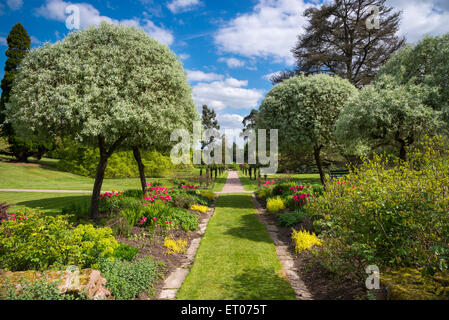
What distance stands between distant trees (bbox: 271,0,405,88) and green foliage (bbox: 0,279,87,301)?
789 inches

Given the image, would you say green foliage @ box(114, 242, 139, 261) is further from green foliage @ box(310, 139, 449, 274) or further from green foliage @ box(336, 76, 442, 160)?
green foliage @ box(336, 76, 442, 160)

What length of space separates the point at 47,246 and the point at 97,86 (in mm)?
4820

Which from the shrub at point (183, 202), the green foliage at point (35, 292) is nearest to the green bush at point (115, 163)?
the shrub at point (183, 202)

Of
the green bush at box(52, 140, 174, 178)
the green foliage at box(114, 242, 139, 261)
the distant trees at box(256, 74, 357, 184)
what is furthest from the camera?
the green bush at box(52, 140, 174, 178)

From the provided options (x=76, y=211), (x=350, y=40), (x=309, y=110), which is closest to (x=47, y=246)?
(x=76, y=211)

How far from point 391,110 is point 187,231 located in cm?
770

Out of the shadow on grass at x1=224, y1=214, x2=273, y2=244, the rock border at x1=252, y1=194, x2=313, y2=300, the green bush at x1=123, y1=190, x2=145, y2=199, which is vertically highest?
the green bush at x1=123, y1=190, x2=145, y2=199

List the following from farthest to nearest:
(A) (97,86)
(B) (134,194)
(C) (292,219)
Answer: (B) (134,194) → (C) (292,219) → (A) (97,86)

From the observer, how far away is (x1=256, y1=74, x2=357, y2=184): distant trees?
11.0 meters

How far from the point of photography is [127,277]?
12.7 ft

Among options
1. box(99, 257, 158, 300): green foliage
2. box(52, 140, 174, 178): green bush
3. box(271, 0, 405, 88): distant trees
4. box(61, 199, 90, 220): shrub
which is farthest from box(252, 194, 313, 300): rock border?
box(52, 140, 174, 178): green bush

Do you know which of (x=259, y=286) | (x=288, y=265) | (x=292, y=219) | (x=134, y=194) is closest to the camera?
(x=259, y=286)

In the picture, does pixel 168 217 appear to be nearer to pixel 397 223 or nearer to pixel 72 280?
pixel 72 280

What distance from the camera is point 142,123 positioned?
24.1 ft
